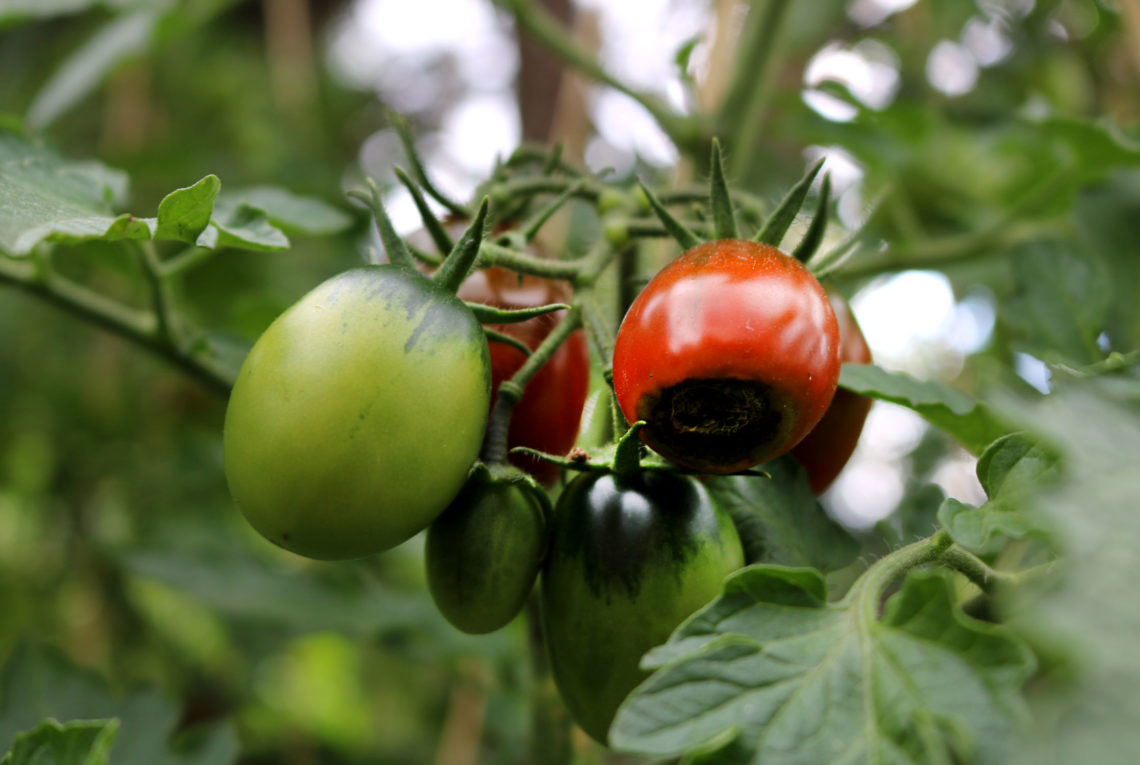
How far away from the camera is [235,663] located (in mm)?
1847

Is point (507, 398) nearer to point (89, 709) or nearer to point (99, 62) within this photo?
point (89, 709)

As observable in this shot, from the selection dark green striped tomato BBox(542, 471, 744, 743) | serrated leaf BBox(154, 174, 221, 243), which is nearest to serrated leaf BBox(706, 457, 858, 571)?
dark green striped tomato BBox(542, 471, 744, 743)

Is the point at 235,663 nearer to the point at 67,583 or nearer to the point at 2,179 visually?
the point at 67,583

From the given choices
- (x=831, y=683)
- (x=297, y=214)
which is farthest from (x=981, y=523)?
(x=297, y=214)

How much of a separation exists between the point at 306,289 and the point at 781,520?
1.13 metres

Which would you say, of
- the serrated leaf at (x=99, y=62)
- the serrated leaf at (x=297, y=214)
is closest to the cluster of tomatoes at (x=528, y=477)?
the serrated leaf at (x=297, y=214)

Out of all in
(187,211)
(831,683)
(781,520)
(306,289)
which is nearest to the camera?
(831,683)

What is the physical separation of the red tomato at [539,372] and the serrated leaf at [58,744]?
1.15ft

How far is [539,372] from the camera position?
29.1 inches

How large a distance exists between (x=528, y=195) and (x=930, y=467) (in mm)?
899

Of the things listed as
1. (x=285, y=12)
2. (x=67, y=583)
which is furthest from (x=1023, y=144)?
(x=67, y=583)

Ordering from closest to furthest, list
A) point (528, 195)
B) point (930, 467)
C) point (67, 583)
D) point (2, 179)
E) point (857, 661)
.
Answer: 1. point (857, 661)
2. point (2, 179)
3. point (528, 195)
4. point (930, 467)
5. point (67, 583)

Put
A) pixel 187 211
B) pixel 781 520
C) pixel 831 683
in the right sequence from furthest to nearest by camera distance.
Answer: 1. pixel 781 520
2. pixel 187 211
3. pixel 831 683

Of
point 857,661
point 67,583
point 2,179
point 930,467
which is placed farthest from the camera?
point 67,583
